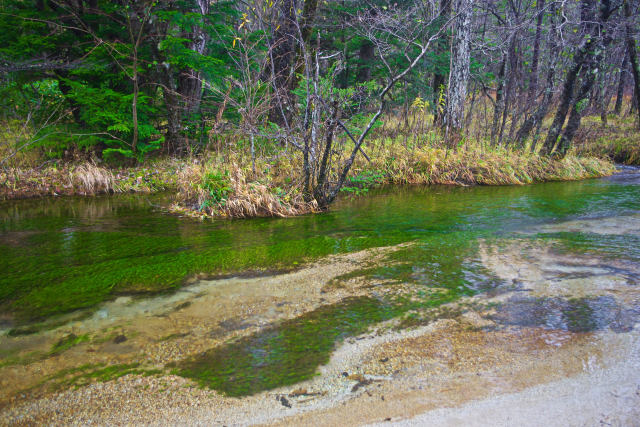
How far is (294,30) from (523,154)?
679 cm

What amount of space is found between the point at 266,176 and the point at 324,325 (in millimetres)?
4449

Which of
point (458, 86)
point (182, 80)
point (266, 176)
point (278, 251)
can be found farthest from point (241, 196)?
point (458, 86)

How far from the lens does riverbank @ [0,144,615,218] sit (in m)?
6.87

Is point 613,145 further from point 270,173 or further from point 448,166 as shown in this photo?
point 270,173

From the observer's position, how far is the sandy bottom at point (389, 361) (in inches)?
84.8

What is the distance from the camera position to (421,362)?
2.57m

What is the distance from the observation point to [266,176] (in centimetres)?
714

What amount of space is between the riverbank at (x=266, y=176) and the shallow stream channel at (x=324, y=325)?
114 cm

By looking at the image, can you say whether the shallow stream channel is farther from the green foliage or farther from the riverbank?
the green foliage

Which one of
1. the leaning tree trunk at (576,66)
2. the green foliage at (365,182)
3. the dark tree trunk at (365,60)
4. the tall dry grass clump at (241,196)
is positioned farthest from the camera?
the dark tree trunk at (365,60)

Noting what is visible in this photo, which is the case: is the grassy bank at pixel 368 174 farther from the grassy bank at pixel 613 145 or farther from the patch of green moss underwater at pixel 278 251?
the grassy bank at pixel 613 145

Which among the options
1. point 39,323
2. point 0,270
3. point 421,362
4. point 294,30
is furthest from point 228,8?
point 421,362

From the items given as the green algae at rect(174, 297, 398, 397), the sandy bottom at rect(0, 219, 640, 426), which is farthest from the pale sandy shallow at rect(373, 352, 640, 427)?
the green algae at rect(174, 297, 398, 397)

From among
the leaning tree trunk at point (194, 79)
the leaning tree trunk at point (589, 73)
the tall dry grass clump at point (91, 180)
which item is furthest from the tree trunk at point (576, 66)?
the tall dry grass clump at point (91, 180)
